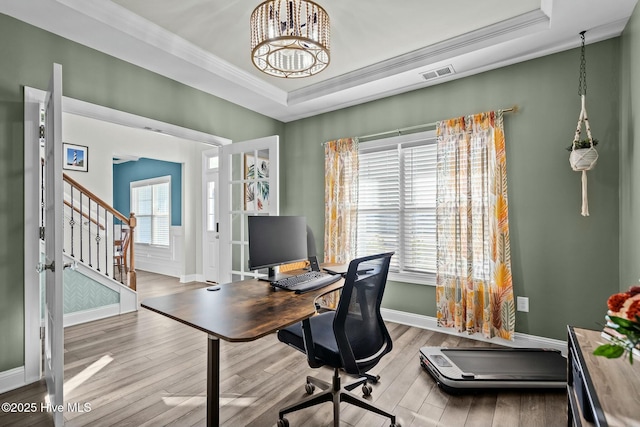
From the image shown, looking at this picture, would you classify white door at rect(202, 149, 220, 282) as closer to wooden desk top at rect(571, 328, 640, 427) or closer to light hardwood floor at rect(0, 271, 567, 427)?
light hardwood floor at rect(0, 271, 567, 427)

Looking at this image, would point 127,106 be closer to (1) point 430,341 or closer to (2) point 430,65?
(2) point 430,65

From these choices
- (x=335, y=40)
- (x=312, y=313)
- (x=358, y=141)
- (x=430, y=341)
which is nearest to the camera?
(x=312, y=313)

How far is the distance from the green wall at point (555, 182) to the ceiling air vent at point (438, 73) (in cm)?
18

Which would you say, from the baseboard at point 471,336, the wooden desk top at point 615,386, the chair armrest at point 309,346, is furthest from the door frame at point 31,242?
the wooden desk top at point 615,386

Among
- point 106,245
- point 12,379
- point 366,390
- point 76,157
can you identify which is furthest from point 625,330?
point 76,157

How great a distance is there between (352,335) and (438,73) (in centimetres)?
258

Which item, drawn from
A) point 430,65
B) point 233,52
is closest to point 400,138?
point 430,65

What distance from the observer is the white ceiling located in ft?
7.19

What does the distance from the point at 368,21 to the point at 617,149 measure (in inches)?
83.1

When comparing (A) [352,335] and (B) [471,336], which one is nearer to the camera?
(A) [352,335]

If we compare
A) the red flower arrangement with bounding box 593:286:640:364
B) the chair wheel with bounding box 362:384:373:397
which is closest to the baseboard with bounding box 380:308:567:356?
the chair wheel with bounding box 362:384:373:397

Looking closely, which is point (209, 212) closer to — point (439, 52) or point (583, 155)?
point (439, 52)

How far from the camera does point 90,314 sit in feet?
11.9

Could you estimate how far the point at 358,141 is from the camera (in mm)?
3752
